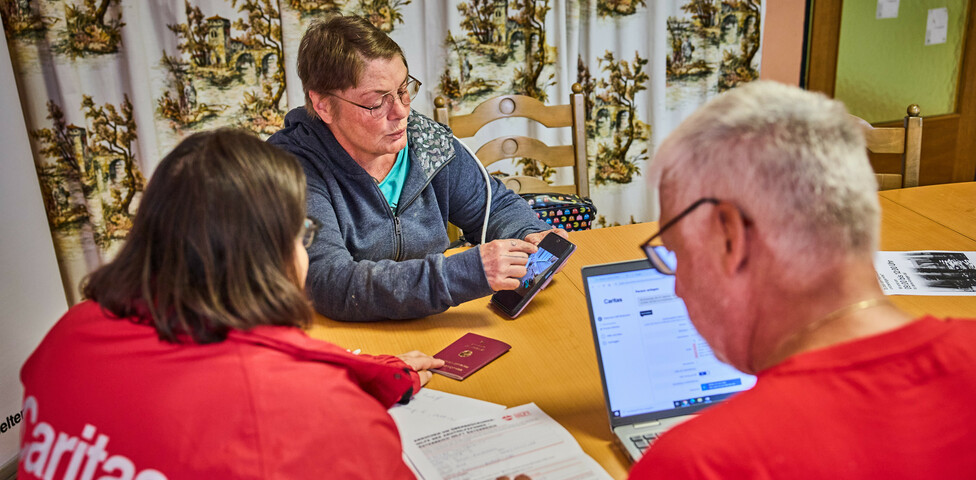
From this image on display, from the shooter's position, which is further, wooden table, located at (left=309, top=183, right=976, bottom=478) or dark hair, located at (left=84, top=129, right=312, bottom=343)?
wooden table, located at (left=309, top=183, right=976, bottom=478)

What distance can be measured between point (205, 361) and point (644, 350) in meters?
0.60

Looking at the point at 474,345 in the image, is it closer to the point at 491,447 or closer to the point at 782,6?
the point at 491,447

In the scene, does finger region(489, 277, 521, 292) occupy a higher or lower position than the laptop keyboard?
higher

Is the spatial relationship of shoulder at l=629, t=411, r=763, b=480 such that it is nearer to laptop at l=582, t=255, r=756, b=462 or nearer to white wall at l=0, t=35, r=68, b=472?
laptop at l=582, t=255, r=756, b=462

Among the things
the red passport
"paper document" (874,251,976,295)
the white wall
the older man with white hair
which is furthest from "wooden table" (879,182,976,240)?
the white wall

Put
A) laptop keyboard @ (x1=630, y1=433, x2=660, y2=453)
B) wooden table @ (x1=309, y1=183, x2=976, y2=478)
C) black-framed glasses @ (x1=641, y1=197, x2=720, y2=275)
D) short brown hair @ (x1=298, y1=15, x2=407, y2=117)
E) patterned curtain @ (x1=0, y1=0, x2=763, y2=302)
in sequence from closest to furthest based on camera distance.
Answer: black-framed glasses @ (x1=641, y1=197, x2=720, y2=275) → laptop keyboard @ (x1=630, y1=433, x2=660, y2=453) → wooden table @ (x1=309, y1=183, x2=976, y2=478) → short brown hair @ (x1=298, y1=15, x2=407, y2=117) → patterned curtain @ (x1=0, y1=0, x2=763, y2=302)

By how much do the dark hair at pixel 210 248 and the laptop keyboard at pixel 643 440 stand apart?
50 centimetres

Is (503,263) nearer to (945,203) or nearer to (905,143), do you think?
(945,203)

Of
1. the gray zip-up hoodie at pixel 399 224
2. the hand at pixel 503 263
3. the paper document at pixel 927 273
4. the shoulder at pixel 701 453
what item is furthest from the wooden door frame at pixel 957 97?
the shoulder at pixel 701 453

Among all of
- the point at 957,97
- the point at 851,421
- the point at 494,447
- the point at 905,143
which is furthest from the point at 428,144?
the point at 957,97

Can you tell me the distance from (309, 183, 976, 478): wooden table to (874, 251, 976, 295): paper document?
0.12ft

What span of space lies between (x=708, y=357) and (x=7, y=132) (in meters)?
2.13

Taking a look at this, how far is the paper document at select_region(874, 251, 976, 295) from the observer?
1494 mm

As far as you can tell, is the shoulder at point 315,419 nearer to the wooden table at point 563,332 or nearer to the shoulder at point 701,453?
the wooden table at point 563,332
